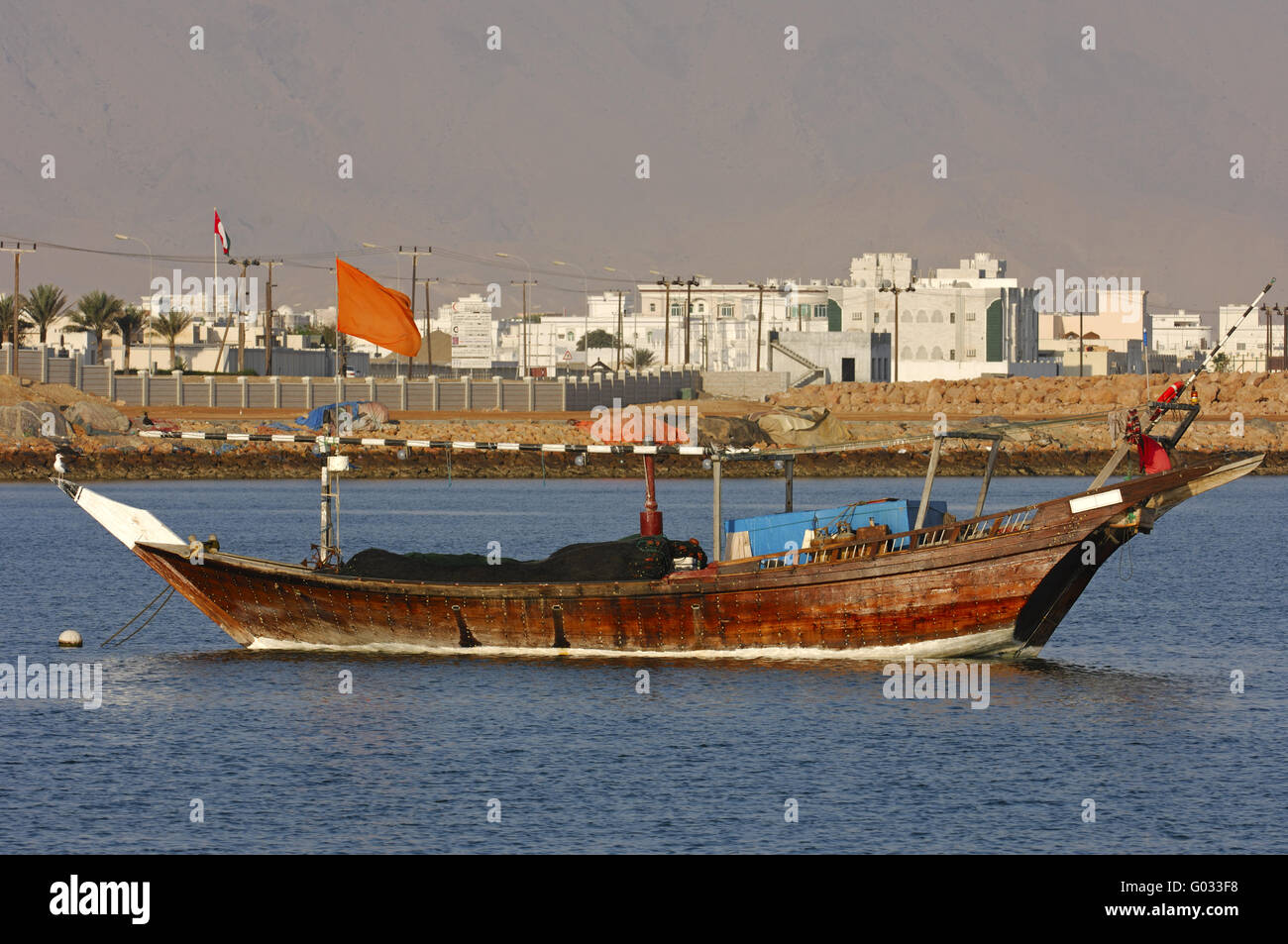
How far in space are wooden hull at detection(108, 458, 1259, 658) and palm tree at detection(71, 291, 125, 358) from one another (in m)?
132

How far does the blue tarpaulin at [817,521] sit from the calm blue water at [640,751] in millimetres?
2641

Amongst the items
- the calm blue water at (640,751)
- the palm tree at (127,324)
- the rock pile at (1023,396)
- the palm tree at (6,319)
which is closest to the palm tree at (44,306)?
the palm tree at (6,319)

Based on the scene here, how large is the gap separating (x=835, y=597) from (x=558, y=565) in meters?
5.99

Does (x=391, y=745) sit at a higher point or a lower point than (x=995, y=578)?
lower

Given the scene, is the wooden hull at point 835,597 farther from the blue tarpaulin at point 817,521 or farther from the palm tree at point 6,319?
the palm tree at point 6,319

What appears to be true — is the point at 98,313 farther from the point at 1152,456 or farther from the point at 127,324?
the point at 1152,456

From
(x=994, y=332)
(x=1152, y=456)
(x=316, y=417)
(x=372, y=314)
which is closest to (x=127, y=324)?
(x=316, y=417)

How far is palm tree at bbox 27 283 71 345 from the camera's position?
158 m

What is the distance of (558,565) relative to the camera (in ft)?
121

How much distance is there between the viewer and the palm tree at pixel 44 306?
518ft

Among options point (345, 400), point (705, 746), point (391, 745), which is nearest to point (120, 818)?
point (391, 745)

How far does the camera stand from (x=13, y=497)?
351ft

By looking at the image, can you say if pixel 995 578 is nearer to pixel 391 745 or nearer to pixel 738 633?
pixel 738 633
